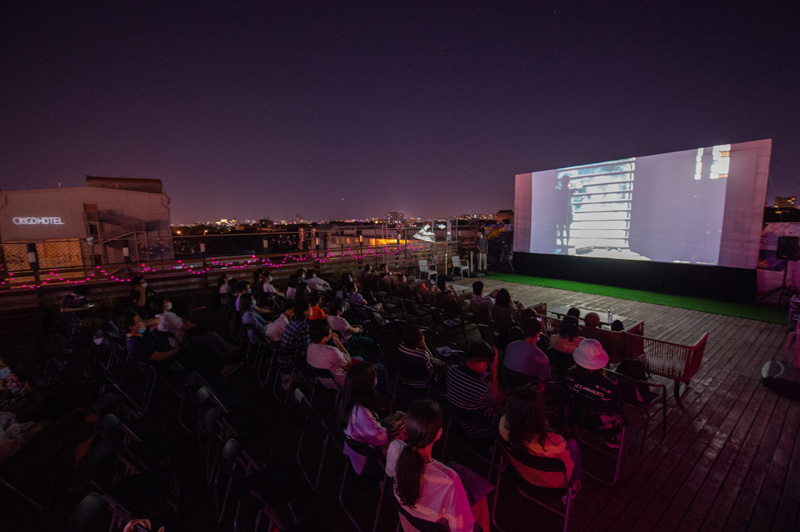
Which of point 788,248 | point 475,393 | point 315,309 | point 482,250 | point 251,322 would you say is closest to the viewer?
point 475,393

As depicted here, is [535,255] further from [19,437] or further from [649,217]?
[19,437]

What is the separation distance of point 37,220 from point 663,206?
22818 mm

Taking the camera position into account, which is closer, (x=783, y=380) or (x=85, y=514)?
(x=85, y=514)

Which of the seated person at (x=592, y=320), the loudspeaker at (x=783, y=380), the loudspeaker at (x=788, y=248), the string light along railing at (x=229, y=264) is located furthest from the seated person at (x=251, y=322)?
the loudspeaker at (x=788, y=248)

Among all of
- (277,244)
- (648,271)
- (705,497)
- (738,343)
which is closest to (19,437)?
(705,497)

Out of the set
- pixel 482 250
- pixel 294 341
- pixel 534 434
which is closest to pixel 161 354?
pixel 294 341

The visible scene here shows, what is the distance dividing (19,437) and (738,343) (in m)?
9.90

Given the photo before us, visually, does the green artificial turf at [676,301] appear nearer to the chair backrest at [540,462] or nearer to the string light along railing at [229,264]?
the string light along railing at [229,264]

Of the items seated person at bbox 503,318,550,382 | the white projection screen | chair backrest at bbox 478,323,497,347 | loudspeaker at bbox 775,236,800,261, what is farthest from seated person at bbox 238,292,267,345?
loudspeaker at bbox 775,236,800,261

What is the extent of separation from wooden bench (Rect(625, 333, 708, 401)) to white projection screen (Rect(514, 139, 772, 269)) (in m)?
6.70

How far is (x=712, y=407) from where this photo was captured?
157 inches

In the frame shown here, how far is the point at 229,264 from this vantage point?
10.1 m

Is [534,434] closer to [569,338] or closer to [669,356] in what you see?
[569,338]

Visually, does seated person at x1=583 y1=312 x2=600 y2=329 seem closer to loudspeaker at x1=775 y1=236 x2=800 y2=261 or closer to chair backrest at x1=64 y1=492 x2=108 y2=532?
chair backrest at x1=64 y1=492 x2=108 y2=532
